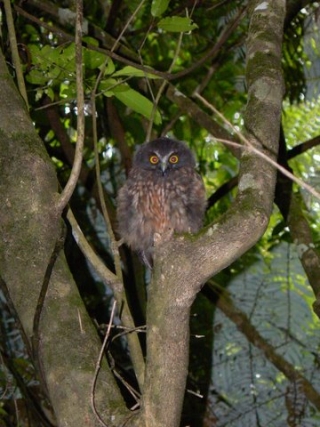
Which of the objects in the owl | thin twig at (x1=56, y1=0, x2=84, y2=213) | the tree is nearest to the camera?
the tree

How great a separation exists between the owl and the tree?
0.19 metres

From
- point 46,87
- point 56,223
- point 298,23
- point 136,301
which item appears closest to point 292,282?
point 136,301

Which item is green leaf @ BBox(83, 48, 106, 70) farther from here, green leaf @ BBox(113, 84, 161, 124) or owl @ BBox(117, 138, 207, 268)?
owl @ BBox(117, 138, 207, 268)

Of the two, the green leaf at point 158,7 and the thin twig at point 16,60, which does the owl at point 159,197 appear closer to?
the green leaf at point 158,7

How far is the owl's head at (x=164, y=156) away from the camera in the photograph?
369cm

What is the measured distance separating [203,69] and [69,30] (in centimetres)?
116

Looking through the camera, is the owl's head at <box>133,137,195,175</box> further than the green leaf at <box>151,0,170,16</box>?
Yes

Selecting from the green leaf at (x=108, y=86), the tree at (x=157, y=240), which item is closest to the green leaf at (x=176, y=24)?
the tree at (x=157, y=240)

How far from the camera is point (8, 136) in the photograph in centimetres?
221

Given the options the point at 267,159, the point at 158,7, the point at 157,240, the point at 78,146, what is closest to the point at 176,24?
the point at 158,7

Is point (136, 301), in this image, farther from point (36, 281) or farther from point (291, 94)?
point (36, 281)

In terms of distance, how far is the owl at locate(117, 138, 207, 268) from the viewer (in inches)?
139

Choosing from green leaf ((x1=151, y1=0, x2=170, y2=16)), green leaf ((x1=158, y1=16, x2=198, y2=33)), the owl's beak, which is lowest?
the owl's beak

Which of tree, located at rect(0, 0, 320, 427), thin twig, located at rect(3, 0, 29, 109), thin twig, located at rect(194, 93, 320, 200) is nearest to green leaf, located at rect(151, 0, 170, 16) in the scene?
tree, located at rect(0, 0, 320, 427)
